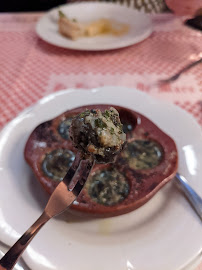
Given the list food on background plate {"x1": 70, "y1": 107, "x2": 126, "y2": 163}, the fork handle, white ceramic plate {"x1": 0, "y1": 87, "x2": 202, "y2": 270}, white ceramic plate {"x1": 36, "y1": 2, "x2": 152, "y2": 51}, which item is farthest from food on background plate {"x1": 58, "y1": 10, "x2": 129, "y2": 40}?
the fork handle

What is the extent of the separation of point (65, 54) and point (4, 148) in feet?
2.30

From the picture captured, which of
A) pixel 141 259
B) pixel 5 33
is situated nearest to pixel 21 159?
pixel 141 259

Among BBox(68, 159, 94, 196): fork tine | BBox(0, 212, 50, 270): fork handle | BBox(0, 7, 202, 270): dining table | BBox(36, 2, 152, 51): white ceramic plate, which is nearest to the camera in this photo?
BBox(0, 212, 50, 270): fork handle

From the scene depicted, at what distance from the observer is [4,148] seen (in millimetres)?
825

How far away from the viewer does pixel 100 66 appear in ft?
4.29

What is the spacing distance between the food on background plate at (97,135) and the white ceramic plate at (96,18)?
2.62ft

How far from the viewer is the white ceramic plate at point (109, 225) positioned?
0.58 m

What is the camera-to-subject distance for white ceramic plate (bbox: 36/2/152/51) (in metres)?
1.34

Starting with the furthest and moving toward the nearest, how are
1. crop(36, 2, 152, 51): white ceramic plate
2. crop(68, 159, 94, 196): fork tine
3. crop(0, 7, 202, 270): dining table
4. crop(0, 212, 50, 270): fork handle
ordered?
crop(36, 2, 152, 51): white ceramic plate, crop(0, 7, 202, 270): dining table, crop(68, 159, 94, 196): fork tine, crop(0, 212, 50, 270): fork handle

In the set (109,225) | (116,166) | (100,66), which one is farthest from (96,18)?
(109,225)

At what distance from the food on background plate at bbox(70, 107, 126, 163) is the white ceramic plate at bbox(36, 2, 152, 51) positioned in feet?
2.62

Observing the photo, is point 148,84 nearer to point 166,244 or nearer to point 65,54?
point 65,54

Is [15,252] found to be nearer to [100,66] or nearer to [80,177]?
[80,177]

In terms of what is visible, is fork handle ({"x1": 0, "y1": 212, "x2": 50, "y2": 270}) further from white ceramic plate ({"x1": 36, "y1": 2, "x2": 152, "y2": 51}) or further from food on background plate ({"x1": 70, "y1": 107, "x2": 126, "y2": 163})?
white ceramic plate ({"x1": 36, "y1": 2, "x2": 152, "y2": 51})
